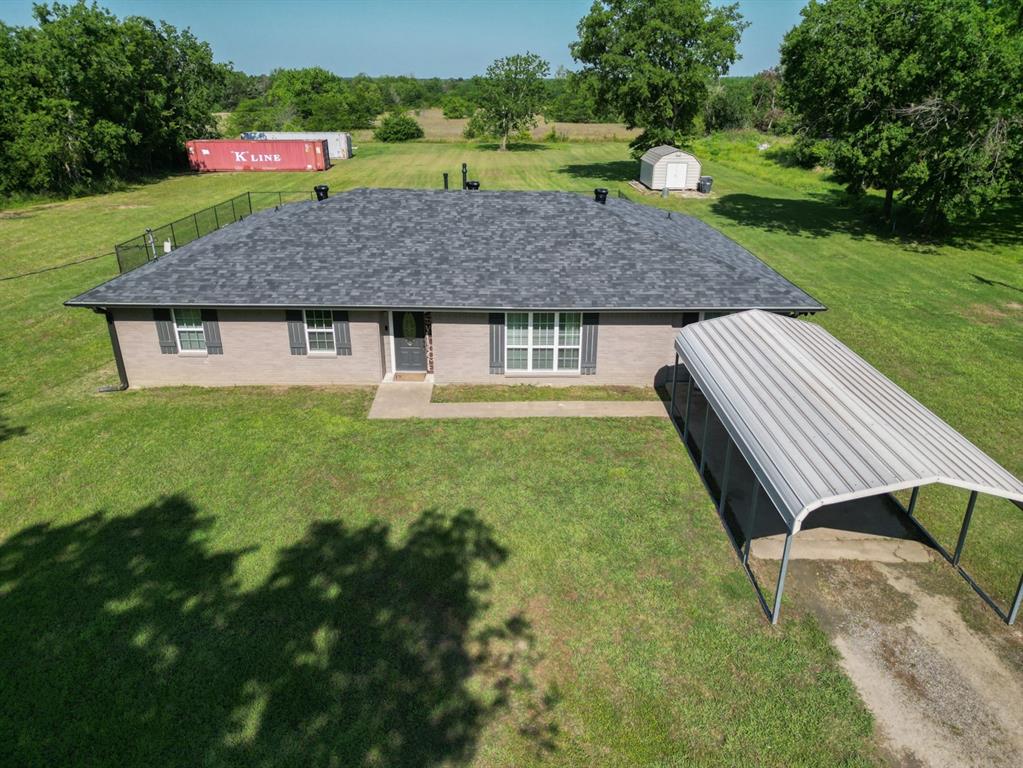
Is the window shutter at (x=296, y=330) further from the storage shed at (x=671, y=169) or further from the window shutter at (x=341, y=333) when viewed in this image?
the storage shed at (x=671, y=169)

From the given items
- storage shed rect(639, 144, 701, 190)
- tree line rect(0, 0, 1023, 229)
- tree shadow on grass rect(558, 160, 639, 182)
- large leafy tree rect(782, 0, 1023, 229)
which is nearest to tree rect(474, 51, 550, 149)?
tree line rect(0, 0, 1023, 229)

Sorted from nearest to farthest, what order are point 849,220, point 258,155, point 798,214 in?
point 849,220 < point 798,214 < point 258,155

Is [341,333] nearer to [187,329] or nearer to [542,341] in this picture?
[187,329]

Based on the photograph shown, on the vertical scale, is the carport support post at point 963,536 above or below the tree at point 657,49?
below

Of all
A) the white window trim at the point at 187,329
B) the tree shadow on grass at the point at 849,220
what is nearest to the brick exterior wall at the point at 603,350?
the white window trim at the point at 187,329

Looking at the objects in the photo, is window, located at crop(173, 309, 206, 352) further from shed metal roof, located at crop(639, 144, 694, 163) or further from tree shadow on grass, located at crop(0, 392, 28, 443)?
A: shed metal roof, located at crop(639, 144, 694, 163)

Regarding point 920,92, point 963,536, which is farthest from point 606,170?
point 963,536
